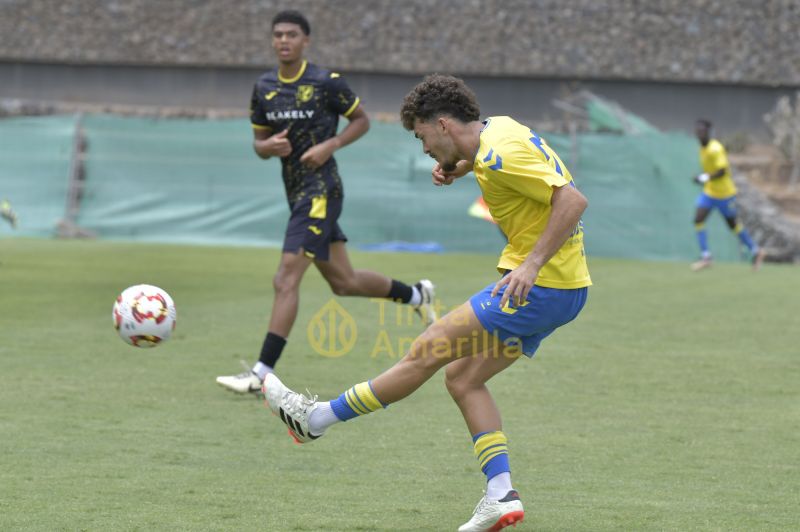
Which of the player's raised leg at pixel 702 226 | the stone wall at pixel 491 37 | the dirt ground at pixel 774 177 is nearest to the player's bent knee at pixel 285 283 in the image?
the player's raised leg at pixel 702 226

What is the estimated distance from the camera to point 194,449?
7.24 m

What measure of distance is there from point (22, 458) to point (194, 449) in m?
0.88

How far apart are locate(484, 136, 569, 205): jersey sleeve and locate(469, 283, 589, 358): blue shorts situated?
404 millimetres

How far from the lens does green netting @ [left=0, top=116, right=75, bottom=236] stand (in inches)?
1011

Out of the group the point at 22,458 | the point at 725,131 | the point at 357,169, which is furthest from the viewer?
the point at 725,131

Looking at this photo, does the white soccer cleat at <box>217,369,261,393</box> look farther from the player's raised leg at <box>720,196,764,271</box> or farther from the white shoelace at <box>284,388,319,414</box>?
the player's raised leg at <box>720,196,764,271</box>

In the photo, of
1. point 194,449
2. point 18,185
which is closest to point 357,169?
point 18,185

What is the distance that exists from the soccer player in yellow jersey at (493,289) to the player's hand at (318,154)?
3601 mm

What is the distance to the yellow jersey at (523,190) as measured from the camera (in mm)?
5703

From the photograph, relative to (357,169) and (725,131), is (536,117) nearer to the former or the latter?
(725,131)

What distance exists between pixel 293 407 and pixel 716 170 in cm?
1730

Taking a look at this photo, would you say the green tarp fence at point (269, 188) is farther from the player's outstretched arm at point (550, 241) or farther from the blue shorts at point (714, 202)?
the player's outstretched arm at point (550, 241)

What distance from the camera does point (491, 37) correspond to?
42.5 m

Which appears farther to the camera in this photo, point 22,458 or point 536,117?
point 536,117
